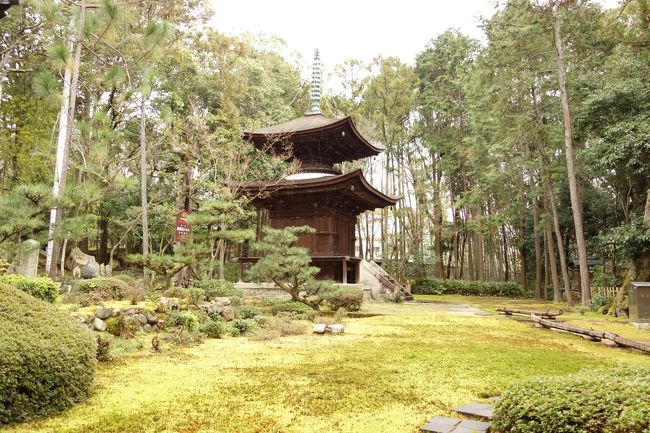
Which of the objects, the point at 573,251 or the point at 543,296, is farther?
the point at 573,251

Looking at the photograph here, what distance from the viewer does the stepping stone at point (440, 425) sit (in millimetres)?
3154

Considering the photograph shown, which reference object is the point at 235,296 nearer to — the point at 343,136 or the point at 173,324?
the point at 173,324

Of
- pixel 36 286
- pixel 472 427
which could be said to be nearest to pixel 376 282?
pixel 36 286

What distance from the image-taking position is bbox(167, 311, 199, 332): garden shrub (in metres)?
7.79

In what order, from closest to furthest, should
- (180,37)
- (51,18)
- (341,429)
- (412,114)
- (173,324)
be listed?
(341,429)
(173,324)
(51,18)
(180,37)
(412,114)

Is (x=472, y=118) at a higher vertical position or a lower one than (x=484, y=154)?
higher

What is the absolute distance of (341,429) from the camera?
3.26 metres

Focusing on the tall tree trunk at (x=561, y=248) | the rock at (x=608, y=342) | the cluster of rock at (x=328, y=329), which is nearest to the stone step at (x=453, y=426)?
the cluster of rock at (x=328, y=329)

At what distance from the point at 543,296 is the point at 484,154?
8.65 meters

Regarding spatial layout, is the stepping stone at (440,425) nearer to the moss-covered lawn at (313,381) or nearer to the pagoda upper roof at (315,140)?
the moss-covered lawn at (313,381)

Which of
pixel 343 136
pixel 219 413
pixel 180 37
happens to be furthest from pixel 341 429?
pixel 180 37

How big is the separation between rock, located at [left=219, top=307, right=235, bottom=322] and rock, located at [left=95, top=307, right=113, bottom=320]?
2.71 m

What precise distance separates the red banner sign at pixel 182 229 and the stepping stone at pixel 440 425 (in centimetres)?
826

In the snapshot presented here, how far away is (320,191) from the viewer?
1634 cm
